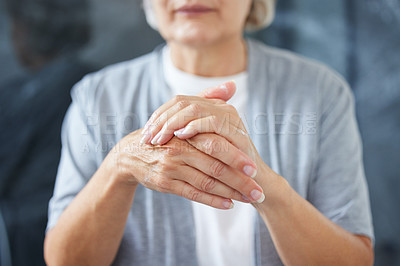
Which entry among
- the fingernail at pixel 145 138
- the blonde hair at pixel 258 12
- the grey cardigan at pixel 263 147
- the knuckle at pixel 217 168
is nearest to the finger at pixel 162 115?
the fingernail at pixel 145 138

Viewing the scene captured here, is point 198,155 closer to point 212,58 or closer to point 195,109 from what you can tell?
point 195,109

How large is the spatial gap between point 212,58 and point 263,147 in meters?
0.25

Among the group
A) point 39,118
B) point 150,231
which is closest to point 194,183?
point 150,231

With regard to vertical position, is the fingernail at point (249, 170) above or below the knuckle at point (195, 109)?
below

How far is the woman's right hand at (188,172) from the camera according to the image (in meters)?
0.60

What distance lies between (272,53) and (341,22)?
0.35m

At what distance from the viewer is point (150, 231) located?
2.59 ft

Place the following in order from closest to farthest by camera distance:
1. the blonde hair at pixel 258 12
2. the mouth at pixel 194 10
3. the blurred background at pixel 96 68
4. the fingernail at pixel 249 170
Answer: the fingernail at pixel 249 170 < the mouth at pixel 194 10 < the blonde hair at pixel 258 12 < the blurred background at pixel 96 68

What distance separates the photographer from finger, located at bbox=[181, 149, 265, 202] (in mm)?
599

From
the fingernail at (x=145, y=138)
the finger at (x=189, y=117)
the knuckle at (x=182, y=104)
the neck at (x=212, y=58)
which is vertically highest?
the neck at (x=212, y=58)

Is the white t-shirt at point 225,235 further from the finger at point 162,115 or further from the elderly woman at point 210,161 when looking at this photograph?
the finger at point 162,115

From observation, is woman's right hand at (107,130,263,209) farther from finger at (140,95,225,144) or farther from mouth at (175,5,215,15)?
mouth at (175,5,215,15)

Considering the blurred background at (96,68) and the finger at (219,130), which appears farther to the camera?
the blurred background at (96,68)

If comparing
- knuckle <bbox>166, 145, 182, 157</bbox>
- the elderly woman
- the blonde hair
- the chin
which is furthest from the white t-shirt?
the blonde hair
